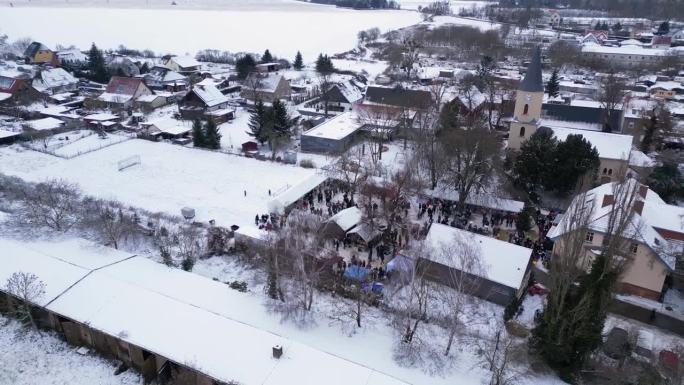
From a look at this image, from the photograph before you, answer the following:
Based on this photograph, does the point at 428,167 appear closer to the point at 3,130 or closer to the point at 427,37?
the point at 3,130

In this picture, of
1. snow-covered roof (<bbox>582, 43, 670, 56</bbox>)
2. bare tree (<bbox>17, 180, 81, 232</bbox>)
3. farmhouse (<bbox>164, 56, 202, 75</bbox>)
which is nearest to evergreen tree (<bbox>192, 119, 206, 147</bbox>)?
bare tree (<bbox>17, 180, 81, 232</bbox>)

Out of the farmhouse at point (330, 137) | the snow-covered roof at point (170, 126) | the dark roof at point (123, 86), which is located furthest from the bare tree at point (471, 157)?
the dark roof at point (123, 86)

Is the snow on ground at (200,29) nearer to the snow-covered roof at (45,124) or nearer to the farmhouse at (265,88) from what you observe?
the farmhouse at (265,88)

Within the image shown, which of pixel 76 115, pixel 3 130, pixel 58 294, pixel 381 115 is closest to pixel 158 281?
pixel 58 294

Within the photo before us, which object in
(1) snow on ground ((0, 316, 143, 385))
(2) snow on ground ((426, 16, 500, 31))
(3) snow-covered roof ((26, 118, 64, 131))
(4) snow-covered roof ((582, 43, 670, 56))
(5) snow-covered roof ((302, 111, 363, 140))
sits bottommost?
(1) snow on ground ((0, 316, 143, 385))

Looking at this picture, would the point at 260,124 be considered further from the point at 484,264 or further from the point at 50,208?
the point at 484,264

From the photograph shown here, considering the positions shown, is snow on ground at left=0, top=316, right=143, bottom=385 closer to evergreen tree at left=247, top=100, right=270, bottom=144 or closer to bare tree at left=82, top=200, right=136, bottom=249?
bare tree at left=82, top=200, right=136, bottom=249

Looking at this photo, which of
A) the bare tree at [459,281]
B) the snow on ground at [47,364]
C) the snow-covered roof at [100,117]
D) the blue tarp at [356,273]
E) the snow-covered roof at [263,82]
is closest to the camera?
the snow on ground at [47,364]
